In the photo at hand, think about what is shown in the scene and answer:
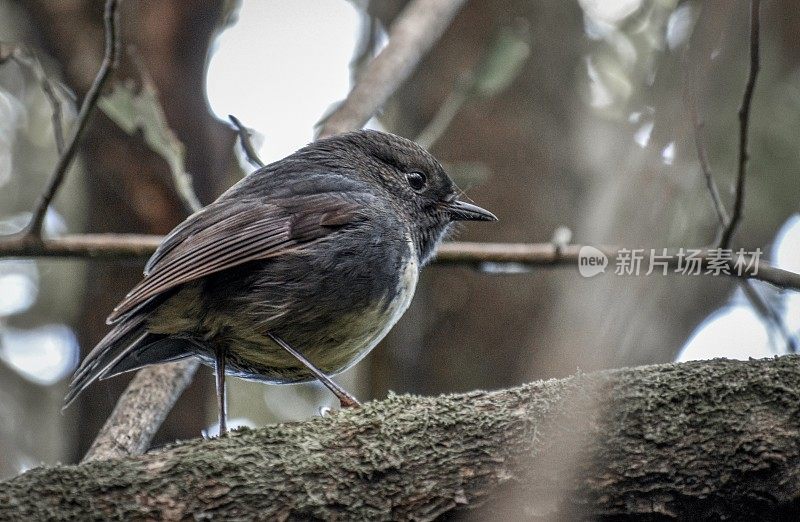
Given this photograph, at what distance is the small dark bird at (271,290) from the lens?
12.5ft

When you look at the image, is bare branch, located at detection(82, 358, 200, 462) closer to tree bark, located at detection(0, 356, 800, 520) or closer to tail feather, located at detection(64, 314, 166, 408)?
tail feather, located at detection(64, 314, 166, 408)

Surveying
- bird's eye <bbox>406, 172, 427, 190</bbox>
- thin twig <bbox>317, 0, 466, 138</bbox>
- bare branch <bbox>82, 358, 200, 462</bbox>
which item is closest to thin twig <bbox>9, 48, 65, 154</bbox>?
bare branch <bbox>82, 358, 200, 462</bbox>

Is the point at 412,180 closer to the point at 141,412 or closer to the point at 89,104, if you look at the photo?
the point at 89,104

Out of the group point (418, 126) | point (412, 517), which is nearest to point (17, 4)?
point (418, 126)

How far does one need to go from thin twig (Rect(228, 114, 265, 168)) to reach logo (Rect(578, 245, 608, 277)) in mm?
1701

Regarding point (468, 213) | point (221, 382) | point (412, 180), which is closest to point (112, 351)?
point (221, 382)

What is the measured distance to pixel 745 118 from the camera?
3.77 m

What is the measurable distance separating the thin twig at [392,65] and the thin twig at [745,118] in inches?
87.4

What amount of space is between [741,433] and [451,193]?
8.22 feet

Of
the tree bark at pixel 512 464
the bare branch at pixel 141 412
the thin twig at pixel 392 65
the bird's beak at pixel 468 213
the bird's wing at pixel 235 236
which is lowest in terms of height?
the tree bark at pixel 512 464

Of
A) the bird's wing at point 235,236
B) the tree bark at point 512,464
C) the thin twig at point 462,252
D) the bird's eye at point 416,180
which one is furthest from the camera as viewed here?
the bird's eye at point 416,180

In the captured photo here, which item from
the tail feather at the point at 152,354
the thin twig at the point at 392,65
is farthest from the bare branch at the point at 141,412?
the thin twig at the point at 392,65

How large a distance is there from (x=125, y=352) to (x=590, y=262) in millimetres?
2191

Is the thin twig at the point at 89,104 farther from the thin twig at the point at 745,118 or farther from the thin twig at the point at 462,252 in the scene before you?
the thin twig at the point at 745,118
